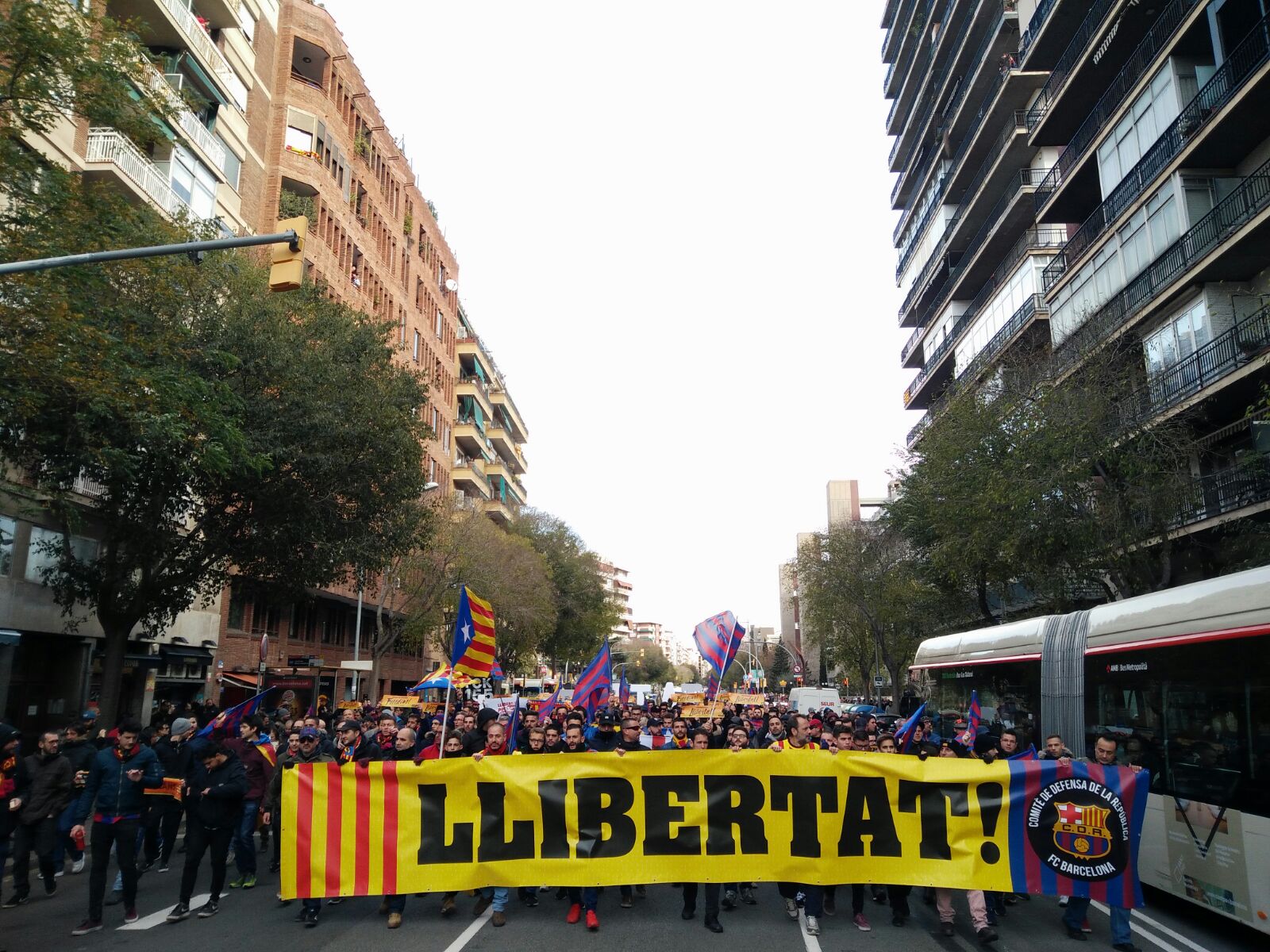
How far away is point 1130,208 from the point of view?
26.5 m

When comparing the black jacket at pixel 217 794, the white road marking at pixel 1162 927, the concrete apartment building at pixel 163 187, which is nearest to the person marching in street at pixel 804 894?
the white road marking at pixel 1162 927

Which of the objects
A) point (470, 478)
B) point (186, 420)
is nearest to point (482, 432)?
point (470, 478)

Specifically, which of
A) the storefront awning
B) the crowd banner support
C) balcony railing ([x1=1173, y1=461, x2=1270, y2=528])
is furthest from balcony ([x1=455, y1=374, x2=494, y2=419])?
the crowd banner support

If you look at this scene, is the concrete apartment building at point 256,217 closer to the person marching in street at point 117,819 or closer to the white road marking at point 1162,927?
the person marching in street at point 117,819

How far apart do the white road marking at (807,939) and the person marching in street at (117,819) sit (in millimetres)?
5852

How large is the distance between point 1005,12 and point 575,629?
4433cm

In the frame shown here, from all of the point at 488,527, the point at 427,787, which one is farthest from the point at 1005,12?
the point at 427,787

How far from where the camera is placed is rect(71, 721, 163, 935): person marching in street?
27.4ft

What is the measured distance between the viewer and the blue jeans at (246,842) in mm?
10094

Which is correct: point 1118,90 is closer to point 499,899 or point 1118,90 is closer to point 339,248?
point 339,248

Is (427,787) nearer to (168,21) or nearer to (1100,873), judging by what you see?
(1100,873)

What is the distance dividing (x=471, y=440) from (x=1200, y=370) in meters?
45.3

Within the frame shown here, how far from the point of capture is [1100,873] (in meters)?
8.28

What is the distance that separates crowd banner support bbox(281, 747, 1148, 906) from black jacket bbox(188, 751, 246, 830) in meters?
0.60
